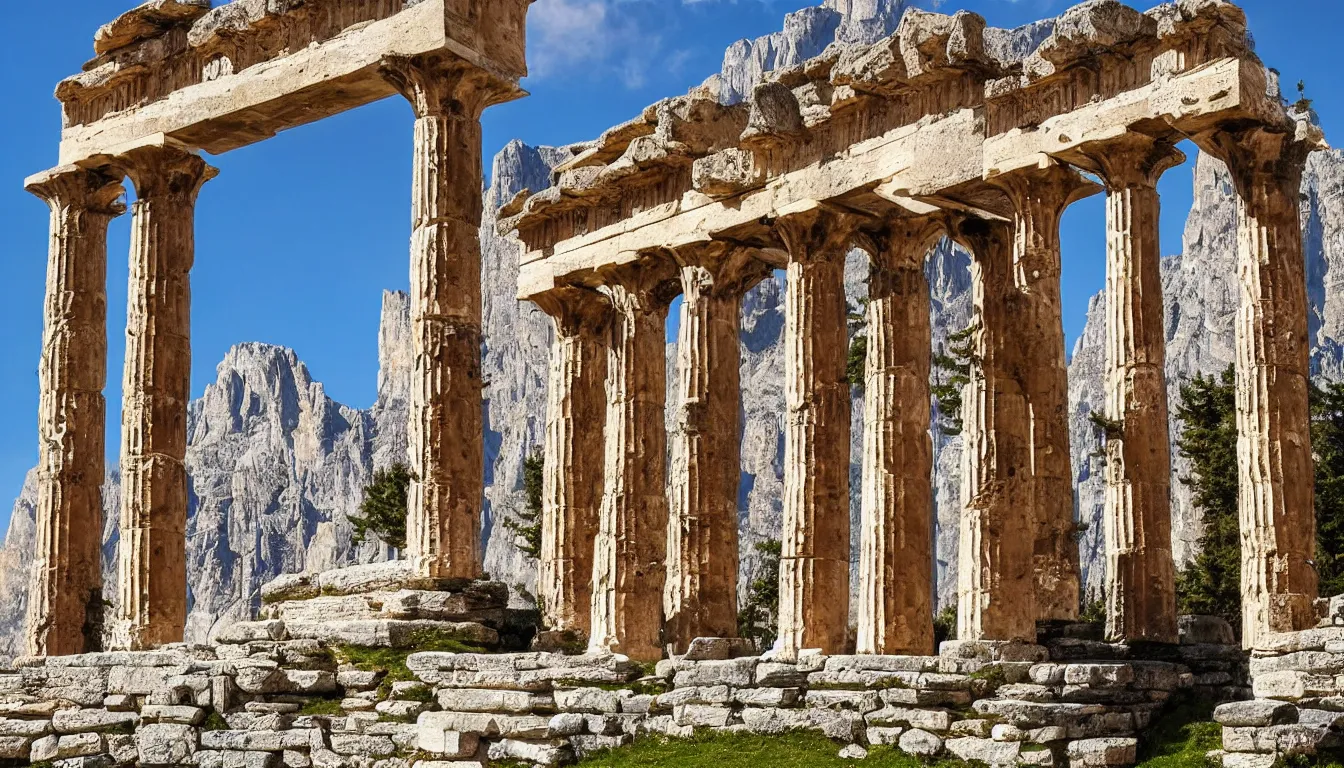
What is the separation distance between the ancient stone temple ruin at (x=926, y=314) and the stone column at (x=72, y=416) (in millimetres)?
9351

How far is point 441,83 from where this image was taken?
111 feet

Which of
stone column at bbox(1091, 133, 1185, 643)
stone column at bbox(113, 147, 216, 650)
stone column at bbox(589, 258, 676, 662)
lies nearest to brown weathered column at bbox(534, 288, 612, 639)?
stone column at bbox(589, 258, 676, 662)

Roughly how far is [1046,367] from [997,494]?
226 centimetres

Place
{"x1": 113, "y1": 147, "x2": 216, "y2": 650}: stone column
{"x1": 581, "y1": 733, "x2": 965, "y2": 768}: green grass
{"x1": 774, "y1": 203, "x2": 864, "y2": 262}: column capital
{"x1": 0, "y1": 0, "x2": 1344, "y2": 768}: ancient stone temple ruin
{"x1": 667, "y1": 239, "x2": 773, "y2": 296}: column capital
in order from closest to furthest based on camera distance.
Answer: {"x1": 581, "y1": 733, "x2": 965, "y2": 768}: green grass < {"x1": 0, "y1": 0, "x2": 1344, "y2": 768}: ancient stone temple ruin < {"x1": 774, "y1": 203, "x2": 864, "y2": 262}: column capital < {"x1": 113, "y1": 147, "x2": 216, "y2": 650}: stone column < {"x1": 667, "y1": 239, "x2": 773, "y2": 296}: column capital

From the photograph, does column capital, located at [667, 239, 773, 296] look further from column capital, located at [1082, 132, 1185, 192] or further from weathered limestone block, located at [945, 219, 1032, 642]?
column capital, located at [1082, 132, 1185, 192]

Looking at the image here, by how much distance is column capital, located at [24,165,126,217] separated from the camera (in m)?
39.7

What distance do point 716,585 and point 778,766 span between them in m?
12.4

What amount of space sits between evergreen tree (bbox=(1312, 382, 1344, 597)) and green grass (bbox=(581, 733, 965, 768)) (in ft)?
76.7

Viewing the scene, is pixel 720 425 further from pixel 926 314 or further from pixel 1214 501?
pixel 1214 501

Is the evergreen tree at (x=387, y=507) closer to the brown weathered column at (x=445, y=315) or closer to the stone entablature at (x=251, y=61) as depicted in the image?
the stone entablature at (x=251, y=61)

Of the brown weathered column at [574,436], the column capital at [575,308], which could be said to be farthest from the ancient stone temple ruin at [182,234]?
the brown weathered column at [574,436]

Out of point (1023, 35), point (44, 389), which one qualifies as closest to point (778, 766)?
point (44, 389)

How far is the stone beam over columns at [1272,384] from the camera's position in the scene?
1174 inches

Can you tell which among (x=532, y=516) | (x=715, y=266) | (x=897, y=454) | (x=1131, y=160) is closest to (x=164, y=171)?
(x=715, y=266)
